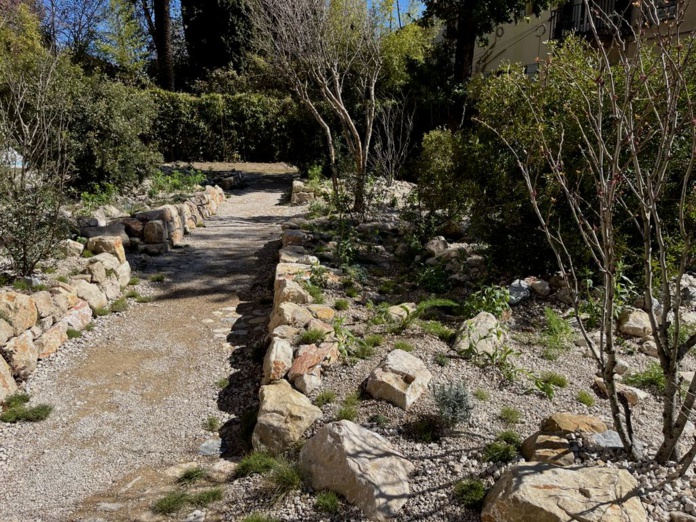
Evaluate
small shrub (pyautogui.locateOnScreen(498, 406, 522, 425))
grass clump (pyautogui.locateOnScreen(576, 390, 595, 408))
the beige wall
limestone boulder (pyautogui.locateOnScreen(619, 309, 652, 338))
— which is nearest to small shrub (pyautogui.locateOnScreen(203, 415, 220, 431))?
small shrub (pyautogui.locateOnScreen(498, 406, 522, 425))

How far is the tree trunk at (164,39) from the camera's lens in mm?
18344

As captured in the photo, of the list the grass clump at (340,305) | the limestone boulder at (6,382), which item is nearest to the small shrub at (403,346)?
the grass clump at (340,305)

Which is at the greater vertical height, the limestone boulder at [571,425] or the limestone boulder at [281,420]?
the limestone boulder at [571,425]

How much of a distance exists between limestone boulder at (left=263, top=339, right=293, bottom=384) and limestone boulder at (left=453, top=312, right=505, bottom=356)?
1389mm

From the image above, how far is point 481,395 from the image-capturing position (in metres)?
Result: 3.82

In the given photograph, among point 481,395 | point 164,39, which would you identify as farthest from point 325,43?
point 164,39

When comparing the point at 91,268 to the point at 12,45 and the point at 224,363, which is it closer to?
the point at 224,363

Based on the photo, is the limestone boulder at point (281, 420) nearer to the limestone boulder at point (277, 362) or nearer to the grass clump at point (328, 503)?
the limestone boulder at point (277, 362)

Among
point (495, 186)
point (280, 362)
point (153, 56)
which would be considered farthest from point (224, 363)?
point (153, 56)

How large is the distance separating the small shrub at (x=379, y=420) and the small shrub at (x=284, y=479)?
1.93 ft

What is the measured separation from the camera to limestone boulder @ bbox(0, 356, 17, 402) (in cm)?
433

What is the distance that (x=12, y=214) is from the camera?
5812mm

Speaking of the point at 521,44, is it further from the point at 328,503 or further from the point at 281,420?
the point at 328,503

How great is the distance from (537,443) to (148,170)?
10872mm
